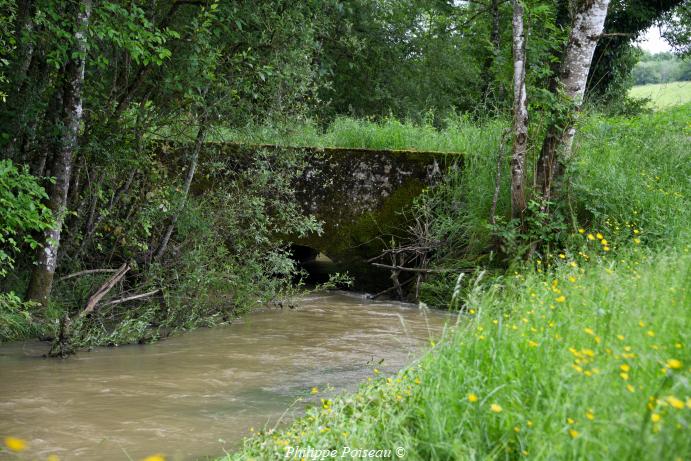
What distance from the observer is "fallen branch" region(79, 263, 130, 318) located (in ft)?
28.1

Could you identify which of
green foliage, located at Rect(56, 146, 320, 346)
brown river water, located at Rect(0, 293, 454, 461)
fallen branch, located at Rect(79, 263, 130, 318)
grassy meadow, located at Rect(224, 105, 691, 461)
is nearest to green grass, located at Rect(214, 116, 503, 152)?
green foliage, located at Rect(56, 146, 320, 346)

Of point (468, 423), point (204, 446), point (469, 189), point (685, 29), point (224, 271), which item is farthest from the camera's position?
point (685, 29)

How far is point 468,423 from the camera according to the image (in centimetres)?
358

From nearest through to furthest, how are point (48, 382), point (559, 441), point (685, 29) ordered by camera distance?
1. point (559, 441)
2. point (48, 382)
3. point (685, 29)

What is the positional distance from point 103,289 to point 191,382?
2494 millimetres

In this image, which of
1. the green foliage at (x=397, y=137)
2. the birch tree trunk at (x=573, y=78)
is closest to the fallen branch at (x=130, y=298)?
the green foliage at (x=397, y=137)

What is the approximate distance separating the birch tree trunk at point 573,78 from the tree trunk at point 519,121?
285 millimetres

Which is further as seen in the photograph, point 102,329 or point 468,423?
point 102,329

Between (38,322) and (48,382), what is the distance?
173 cm

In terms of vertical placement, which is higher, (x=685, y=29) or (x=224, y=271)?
(x=685, y=29)

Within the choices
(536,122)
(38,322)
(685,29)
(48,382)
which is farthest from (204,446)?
(685,29)

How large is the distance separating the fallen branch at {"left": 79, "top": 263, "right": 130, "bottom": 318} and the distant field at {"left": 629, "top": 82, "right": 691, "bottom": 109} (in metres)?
8.64

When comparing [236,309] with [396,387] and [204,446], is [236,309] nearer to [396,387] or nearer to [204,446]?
[204,446]

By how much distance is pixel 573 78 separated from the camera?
9.96 m
